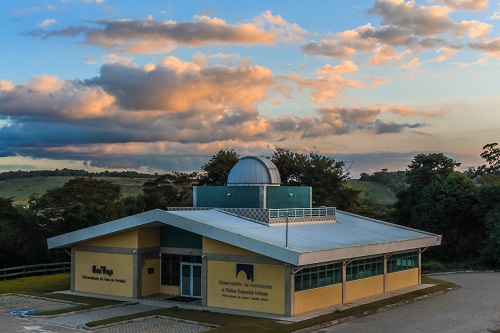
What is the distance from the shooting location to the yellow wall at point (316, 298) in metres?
27.7

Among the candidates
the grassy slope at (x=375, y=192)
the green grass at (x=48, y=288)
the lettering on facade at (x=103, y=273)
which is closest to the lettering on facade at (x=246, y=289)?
the green grass at (x=48, y=288)

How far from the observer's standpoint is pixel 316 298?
2905cm

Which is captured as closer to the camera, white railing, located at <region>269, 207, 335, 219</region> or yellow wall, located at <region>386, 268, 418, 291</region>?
white railing, located at <region>269, 207, 335, 219</region>

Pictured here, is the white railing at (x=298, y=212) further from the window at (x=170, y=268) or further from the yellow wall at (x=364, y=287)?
the window at (x=170, y=268)

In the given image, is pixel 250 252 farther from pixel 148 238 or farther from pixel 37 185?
pixel 37 185

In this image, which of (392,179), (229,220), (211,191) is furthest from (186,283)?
(392,179)

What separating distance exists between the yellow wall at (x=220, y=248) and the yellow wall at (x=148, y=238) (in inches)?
167

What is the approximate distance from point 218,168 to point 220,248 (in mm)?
43260

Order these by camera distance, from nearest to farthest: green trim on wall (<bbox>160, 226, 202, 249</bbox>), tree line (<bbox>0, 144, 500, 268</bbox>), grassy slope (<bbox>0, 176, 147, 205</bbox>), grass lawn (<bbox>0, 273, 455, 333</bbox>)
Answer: grass lawn (<bbox>0, 273, 455, 333</bbox>) < green trim on wall (<bbox>160, 226, 202, 249</bbox>) < tree line (<bbox>0, 144, 500, 268</bbox>) < grassy slope (<bbox>0, 176, 147, 205</bbox>)

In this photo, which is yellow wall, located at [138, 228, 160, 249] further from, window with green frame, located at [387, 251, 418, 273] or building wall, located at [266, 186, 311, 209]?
window with green frame, located at [387, 251, 418, 273]

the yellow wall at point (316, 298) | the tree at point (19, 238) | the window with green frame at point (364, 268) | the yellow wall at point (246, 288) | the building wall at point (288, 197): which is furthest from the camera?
the tree at point (19, 238)

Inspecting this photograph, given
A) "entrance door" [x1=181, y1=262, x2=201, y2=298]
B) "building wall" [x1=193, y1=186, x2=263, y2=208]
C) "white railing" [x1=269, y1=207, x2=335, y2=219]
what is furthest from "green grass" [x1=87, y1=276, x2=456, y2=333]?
"building wall" [x1=193, y1=186, x2=263, y2=208]

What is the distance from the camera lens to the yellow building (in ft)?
91.7

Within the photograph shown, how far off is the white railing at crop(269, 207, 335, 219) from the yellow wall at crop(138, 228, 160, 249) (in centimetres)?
622
